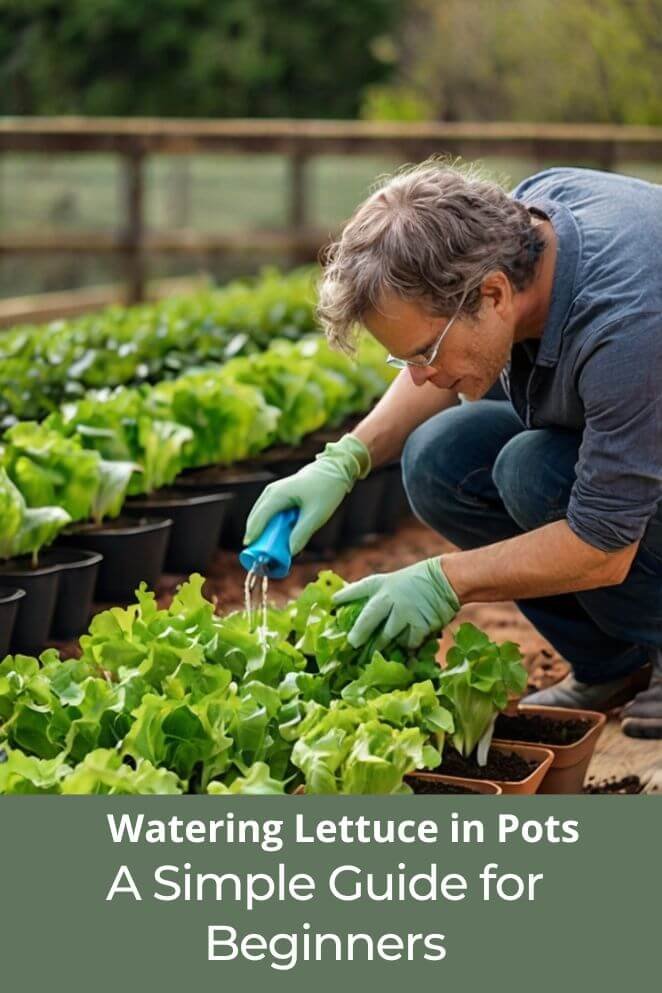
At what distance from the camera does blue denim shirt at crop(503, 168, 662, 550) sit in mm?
2625

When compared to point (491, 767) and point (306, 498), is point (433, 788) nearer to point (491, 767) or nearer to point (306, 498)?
point (491, 767)

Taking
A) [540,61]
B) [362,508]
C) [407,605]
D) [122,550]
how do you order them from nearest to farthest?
[407,605] → [122,550] → [362,508] → [540,61]

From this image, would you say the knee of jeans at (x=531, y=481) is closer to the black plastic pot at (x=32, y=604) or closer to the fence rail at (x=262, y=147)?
the black plastic pot at (x=32, y=604)

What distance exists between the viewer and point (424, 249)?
2.52 metres

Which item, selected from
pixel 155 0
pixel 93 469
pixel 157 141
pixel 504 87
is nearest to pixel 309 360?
pixel 93 469

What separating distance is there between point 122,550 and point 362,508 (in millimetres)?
1287

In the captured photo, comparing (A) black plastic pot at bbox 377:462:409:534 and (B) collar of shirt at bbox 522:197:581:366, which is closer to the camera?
(B) collar of shirt at bbox 522:197:581:366

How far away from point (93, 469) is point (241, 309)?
2.20 meters

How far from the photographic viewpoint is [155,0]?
70.0ft

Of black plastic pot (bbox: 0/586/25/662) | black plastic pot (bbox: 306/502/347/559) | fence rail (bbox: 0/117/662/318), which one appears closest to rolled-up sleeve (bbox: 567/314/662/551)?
black plastic pot (bbox: 0/586/25/662)

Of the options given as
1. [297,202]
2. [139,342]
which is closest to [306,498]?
[139,342]

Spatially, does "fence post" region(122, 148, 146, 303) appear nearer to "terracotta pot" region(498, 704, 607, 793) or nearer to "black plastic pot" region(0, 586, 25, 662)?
"black plastic pot" region(0, 586, 25, 662)

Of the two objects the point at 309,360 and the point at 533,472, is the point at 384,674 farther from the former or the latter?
the point at 309,360

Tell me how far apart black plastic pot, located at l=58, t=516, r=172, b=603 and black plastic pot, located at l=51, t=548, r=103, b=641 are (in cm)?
11
